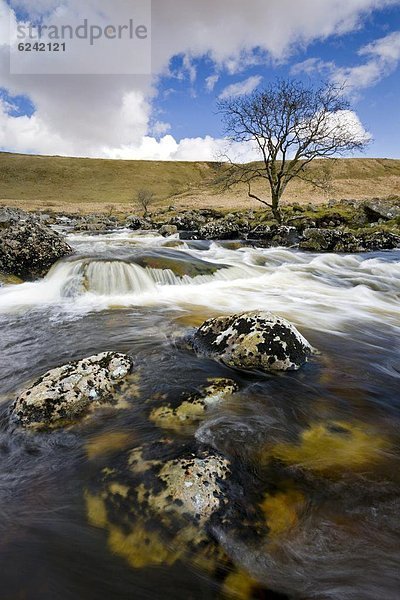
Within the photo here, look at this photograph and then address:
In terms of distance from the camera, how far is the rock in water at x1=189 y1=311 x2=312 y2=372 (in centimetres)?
470

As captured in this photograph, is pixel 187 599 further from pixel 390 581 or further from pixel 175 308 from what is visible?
pixel 175 308

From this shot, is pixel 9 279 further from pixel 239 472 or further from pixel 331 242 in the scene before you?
pixel 331 242

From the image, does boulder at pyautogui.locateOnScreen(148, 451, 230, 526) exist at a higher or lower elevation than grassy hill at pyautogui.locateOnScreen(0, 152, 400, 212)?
lower

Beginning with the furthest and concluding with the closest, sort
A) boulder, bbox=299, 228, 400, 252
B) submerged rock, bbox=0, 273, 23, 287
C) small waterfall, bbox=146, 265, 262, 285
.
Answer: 1. boulder, bbox=299, 228, 400, 252
2. small waterfall, bbox=146, 265, 262, 285
3. submerged rock, bbox=0, 273, 23, 287

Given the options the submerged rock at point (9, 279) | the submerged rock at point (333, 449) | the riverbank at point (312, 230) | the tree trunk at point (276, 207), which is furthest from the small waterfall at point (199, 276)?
the tree trunk at point (276, 207)

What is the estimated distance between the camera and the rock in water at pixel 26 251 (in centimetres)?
1059

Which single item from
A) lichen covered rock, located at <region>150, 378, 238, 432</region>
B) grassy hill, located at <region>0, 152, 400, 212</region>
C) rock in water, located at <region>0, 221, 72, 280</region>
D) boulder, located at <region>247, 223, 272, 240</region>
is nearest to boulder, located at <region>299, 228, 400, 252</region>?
boulder, located at <region>247, 223, 272, 240</region>

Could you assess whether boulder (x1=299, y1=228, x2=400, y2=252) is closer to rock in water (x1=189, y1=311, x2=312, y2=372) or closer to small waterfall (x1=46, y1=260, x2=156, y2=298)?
small waterfall (x1=46, y1=260, x2=156, y2=298)

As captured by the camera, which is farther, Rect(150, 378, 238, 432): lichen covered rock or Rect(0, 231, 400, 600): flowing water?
Rect(150, 378, 238, 432): lichen covered rock

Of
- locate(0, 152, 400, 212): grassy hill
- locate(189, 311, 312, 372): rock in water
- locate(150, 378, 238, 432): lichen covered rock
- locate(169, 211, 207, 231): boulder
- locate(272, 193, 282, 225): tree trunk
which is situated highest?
locate(0, 152, 400, 212): grassy hill

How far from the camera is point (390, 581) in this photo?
2072mm

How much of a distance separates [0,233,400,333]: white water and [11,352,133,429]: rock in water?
4276 millimetres

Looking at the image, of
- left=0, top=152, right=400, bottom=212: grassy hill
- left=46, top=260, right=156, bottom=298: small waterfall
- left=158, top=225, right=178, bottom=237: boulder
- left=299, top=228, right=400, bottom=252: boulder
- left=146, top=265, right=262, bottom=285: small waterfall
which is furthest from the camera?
left=0, top=152, right=400, bottom=212: grassy hill

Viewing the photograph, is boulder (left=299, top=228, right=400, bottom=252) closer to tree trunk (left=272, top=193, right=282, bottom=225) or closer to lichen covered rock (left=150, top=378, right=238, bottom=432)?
tree trunk (left=272, top=193, right=282, bottom=225)
